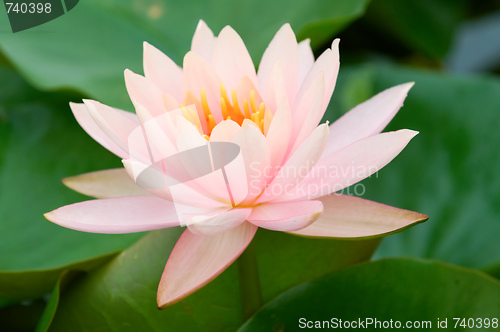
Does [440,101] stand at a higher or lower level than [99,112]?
lower

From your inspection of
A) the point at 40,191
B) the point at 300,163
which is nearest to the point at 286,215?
the point at 300,163

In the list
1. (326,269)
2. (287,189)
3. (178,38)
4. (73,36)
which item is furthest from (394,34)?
(287,189)

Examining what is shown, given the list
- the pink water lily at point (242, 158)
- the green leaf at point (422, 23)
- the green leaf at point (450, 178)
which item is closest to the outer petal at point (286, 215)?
the pink water lily at point (242, 158)

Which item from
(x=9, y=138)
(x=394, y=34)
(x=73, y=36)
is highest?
(x=73, y=36)

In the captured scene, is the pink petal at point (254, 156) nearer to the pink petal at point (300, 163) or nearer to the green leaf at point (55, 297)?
the pink petal at point (300, 163)

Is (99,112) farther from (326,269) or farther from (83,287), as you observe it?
(326,269)
